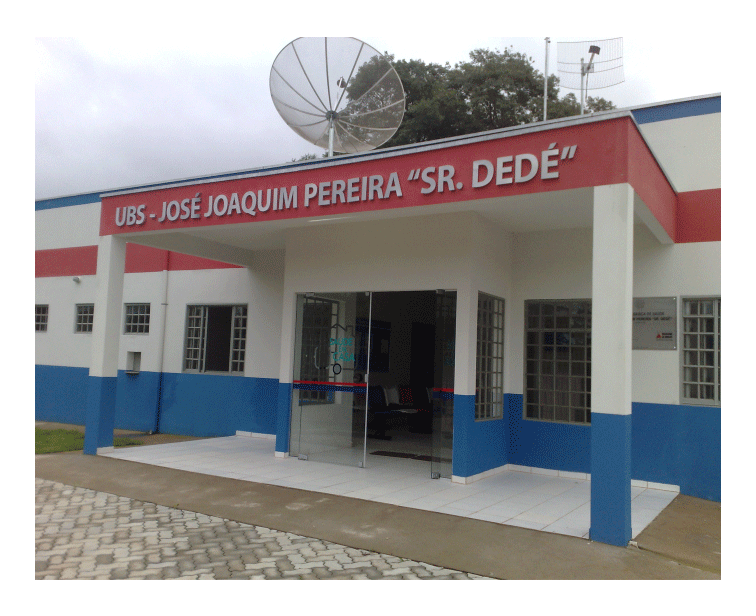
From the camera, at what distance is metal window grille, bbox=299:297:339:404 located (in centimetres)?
821

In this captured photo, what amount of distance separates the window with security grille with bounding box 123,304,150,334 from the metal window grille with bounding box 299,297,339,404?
470 cm

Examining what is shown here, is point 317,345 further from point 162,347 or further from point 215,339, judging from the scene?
point 162,347

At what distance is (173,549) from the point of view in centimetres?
420

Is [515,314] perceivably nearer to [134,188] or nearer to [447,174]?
[447,174]

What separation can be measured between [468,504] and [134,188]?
19.7 feet

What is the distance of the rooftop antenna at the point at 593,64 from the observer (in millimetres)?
9180

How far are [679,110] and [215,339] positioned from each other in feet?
26.5

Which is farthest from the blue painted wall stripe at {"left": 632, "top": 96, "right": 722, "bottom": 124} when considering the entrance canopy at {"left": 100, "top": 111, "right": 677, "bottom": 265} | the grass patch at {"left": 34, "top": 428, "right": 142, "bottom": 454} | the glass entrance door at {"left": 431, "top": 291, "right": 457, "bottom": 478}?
the grass patch at {"left": 34, "top": 428, "right": 142, "bottom": 454}

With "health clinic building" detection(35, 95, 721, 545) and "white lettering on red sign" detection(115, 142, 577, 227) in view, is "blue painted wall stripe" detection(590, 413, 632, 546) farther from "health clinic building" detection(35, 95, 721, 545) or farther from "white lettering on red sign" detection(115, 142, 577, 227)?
"white lettering on red sign" detection(115, 142, 577, 227)

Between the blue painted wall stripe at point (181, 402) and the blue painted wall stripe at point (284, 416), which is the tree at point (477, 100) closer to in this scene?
the blue painted wall stripe at point (181, 402)

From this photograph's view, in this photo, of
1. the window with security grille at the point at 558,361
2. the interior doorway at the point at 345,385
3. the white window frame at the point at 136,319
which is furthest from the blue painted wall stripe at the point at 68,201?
the window with security grille at the point at 558,361

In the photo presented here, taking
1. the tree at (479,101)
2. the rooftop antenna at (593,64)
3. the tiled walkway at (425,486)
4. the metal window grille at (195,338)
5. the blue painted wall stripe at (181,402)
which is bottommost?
the tiled walkway at (425,486)

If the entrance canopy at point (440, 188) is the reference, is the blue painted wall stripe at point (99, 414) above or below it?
below

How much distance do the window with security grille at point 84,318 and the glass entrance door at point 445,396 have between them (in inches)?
320
